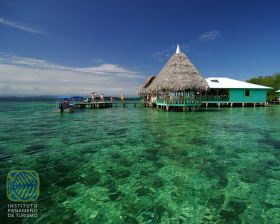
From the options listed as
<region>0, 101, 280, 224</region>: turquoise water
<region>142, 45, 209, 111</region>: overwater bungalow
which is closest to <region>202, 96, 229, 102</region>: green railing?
<region>142, 45, 209, 111</region>: overwater bungalow

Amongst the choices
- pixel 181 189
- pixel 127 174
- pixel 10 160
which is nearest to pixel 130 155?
pixel 127 174

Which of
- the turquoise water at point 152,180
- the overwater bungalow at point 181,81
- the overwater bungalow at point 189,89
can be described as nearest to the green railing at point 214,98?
the overwater bungalow at point 189,89

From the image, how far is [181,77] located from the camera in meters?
18.1

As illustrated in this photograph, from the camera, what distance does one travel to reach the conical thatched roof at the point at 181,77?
17.8 metres

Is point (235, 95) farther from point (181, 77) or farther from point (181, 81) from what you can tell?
point (181, 81)

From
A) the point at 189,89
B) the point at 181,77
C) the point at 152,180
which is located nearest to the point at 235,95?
the point at 189,89

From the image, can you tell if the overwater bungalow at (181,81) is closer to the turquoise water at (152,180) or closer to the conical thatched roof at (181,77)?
the conical thatched roof at (181,77)

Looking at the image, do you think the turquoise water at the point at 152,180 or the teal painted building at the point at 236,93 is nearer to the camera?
the turquoise water at the point at 152,180

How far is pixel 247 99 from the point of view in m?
25.9

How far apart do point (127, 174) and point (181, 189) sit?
1.36m

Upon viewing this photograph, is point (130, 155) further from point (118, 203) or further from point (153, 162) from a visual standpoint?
point (118, 203)

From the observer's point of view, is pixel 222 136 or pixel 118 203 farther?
pixel 222 136

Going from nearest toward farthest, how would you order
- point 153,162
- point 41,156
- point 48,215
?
point 48,215 < point 153,162 < point 41,156

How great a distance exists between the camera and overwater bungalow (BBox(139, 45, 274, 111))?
59.2ft
